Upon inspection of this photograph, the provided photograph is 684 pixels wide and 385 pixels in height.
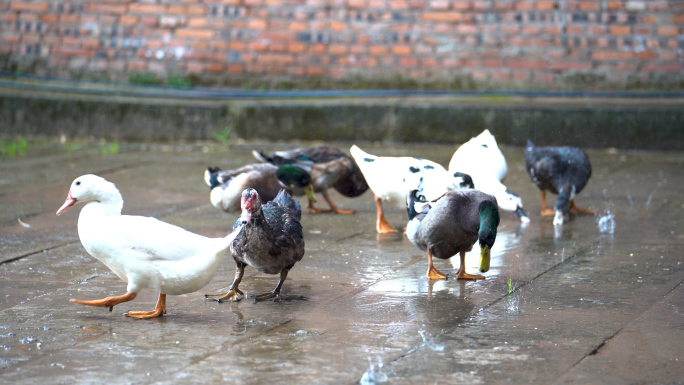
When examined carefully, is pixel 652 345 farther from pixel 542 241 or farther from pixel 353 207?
pixel 353 207

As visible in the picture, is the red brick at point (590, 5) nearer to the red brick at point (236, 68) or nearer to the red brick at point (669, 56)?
the red brick at point (669, 56)

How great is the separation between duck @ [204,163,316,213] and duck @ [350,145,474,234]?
54cm

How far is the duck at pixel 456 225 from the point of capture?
503cm

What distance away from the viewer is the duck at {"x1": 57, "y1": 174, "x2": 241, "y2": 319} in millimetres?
4449

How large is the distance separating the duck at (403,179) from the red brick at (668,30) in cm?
479

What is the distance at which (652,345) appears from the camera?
4.13 metres

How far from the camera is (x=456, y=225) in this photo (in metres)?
5.26

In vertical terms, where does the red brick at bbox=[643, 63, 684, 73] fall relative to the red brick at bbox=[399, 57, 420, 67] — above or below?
below

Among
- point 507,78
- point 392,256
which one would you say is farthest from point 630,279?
point 507,78

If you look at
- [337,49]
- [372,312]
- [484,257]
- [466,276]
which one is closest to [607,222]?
[466,276]

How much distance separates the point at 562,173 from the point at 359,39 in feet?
14.2

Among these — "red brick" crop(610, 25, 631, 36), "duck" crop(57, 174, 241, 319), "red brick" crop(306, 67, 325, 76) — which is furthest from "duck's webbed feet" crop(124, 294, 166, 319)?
"red brick" crop(610, 25, 631, 36)

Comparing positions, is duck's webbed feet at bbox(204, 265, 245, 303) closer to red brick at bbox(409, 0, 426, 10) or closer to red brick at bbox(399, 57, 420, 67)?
red brick at bbox(399, 57, 420, 67)

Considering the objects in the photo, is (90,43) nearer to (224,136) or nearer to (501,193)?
(224,136)
